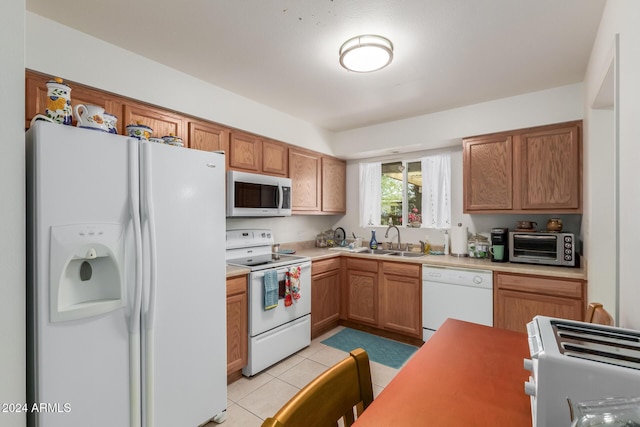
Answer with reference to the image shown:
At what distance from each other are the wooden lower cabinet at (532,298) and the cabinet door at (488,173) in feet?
2.39

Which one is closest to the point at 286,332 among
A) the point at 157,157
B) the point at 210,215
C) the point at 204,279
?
the point at 204,279

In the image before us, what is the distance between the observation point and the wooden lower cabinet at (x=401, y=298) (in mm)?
3078

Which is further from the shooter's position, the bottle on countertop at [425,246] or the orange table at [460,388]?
the bottle on countertop at [425,246]

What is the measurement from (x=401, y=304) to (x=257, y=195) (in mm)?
1894

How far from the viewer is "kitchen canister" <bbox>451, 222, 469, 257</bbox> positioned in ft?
10.7

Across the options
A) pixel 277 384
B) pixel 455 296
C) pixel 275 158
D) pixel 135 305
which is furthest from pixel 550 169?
pixel 135 305

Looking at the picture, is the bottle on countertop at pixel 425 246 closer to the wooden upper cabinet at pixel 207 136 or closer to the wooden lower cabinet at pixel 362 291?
the wooden lower cabinet at pixel 362 291


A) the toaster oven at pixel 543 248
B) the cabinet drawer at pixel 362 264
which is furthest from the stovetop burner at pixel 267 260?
the toaster oven at pixel 543 248

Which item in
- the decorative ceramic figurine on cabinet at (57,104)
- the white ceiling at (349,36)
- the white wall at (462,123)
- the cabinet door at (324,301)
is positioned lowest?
the cabinet door at (324,301)

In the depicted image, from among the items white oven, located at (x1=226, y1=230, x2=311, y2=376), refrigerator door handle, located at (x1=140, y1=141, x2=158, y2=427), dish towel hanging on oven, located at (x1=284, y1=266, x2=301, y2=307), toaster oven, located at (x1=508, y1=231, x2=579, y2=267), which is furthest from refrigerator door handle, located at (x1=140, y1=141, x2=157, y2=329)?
toaster oven, located at (x1=508, y1=231, x2=579, y2=267)

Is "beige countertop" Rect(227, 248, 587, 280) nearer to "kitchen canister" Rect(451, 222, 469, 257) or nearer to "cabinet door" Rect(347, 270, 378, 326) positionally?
"kitchen canister" Rect(451, 222, 469, 257)

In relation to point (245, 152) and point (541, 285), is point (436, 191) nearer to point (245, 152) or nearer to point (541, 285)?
point (541, 285)

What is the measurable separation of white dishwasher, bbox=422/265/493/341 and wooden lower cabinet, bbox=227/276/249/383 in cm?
177

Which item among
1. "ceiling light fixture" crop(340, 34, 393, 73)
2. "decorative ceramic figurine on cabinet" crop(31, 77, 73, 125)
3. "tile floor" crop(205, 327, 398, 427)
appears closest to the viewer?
"decorative ceramic figurine on cabinet" crop(31, 77, 73, 125)
